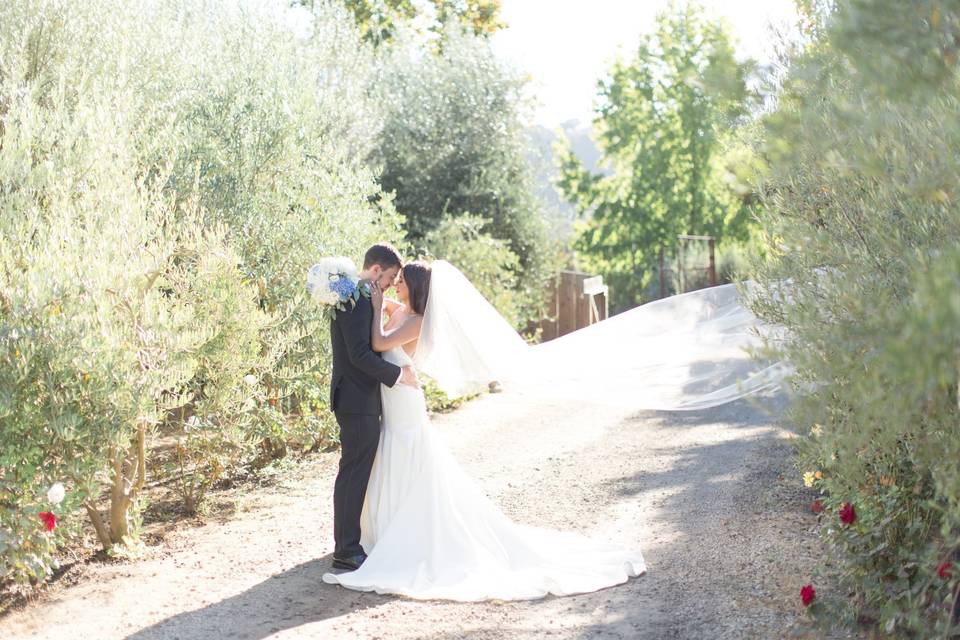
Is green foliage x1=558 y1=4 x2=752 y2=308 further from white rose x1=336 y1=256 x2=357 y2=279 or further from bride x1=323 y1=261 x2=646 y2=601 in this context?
white rose x1=336 y1=256 x2=357 y2=279

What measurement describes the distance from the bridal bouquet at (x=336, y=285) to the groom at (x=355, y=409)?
69 mm

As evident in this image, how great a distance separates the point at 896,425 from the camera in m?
3.37

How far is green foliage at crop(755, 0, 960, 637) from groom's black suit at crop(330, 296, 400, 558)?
2.51m

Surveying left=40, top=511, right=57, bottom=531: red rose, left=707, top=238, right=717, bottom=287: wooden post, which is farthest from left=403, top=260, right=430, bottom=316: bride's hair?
left=707, top=238, right=717, bottom=287: wooden post

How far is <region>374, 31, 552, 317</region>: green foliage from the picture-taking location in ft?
57.8

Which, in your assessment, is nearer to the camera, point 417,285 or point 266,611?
point 266,611

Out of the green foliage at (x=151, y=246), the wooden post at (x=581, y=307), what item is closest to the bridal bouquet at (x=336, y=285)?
the green foliage at (x=151, y=246)

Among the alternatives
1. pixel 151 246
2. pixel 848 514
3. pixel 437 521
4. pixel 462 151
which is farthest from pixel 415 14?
pixel 848 514

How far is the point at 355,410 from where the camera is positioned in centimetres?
651

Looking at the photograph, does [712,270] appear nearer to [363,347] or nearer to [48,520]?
[363,347]

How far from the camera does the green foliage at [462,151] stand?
17625 mm

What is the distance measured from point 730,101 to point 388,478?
3.64 meters

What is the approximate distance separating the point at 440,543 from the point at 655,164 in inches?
993

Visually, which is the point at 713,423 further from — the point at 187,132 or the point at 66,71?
the point at 66,71
